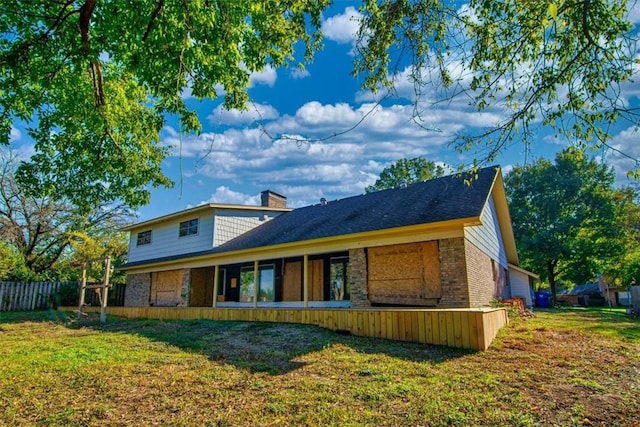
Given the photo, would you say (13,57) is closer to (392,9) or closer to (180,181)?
(180,181)

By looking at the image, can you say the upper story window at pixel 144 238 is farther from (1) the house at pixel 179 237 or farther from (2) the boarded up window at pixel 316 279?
(2) the boarded up window at pixel 316 279

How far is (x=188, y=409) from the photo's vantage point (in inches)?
179

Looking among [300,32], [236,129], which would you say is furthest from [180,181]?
[300,32]

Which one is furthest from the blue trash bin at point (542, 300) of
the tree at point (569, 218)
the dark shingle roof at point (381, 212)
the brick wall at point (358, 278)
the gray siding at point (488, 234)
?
the brick wall at point (358, 278)

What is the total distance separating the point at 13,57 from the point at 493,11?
22.6 ft

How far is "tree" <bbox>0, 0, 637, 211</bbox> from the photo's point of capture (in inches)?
159

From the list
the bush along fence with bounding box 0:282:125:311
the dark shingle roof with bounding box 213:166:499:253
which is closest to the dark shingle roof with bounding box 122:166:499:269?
the dark shingle roof with bounding box 213:166:499:253

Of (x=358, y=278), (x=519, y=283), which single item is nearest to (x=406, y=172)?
(x=519, y=283)

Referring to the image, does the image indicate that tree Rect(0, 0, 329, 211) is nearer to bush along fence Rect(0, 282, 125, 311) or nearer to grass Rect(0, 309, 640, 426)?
grass Rect(0, 309, 640, 426)

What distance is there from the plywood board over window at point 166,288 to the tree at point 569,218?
25.3 meters

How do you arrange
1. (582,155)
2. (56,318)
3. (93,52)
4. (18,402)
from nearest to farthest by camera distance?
(582,155)
(18,402)
(93,52)
(56,318)

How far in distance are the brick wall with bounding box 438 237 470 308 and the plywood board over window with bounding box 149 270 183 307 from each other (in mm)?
13701

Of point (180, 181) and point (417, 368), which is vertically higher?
point (180, 181)

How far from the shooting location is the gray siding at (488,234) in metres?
12.1
